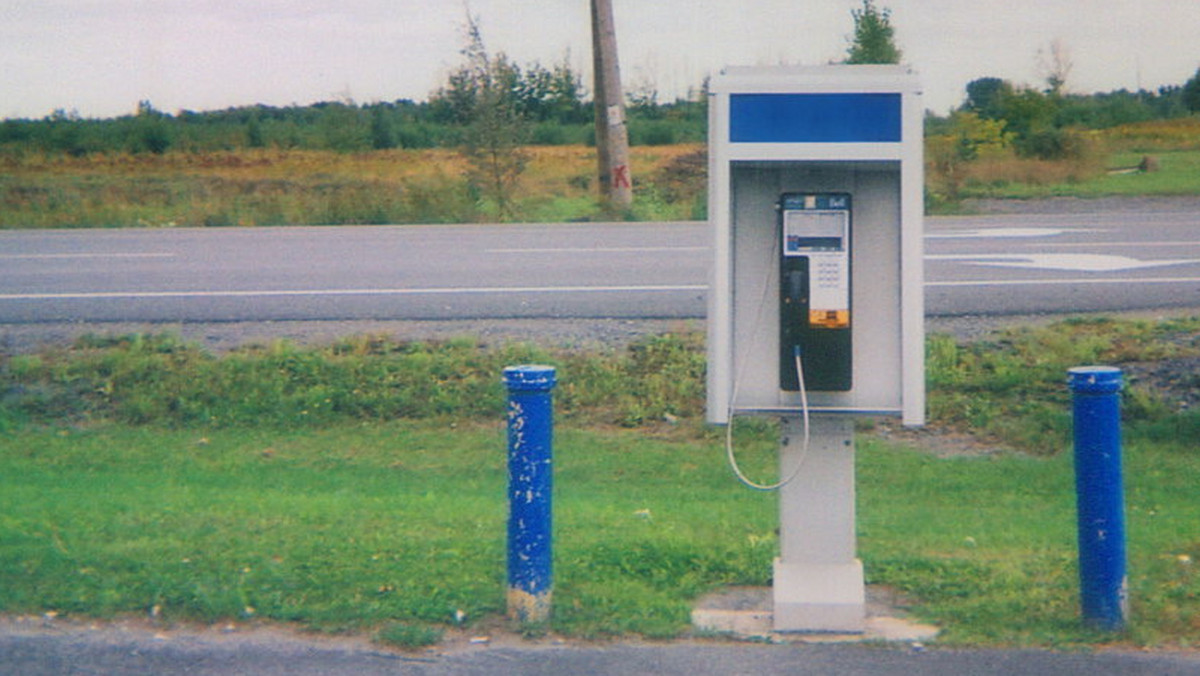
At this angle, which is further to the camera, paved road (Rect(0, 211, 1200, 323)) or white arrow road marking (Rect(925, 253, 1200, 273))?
white arrow road marking (Rect(925, 253, 1200, 273))

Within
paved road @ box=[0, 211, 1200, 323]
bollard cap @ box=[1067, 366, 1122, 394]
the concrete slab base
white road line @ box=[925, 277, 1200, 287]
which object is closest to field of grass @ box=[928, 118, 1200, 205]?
paved road @ box=[0, 211, 1200, 323]

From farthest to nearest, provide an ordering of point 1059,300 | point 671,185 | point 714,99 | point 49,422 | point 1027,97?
point 1027,97 → point 671,185 → point 1059,300 → point 49,422 → point 714,99

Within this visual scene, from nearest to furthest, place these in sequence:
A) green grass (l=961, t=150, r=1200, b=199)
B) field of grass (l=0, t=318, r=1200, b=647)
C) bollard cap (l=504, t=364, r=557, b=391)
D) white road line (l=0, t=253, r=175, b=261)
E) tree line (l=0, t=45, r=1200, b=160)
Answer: bollard cap (l=504, t=364, r=557, b=391) → field of grass (l=0, t=318, r=1200, b=647) → white road line (l=0, t=253, r=175, b=261) → green grass (l=961, t=150, r=1200, b=199) → tree line (l=0, t=45, r=1200, b=160)

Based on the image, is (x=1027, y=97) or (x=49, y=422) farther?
(x=1027, y=97)

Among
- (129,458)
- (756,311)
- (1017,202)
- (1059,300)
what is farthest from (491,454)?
(1017,202)

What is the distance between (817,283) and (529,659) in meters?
1.72

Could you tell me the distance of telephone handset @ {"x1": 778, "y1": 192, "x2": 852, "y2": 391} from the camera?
516 centimetres

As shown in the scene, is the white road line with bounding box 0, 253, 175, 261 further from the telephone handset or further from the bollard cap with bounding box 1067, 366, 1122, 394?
the bollard cap with bounding box 1067, 366, 1122, 394

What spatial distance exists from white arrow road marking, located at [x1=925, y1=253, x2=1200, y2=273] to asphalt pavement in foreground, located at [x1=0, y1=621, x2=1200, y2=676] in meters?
8.95

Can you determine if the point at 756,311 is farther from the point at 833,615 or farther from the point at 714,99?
the point at 833,615

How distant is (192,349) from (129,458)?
70.6 inches

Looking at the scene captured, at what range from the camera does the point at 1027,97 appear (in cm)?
3606

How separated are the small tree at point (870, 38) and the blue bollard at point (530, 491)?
83.9ft

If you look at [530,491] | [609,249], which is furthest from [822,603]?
[609,249]
